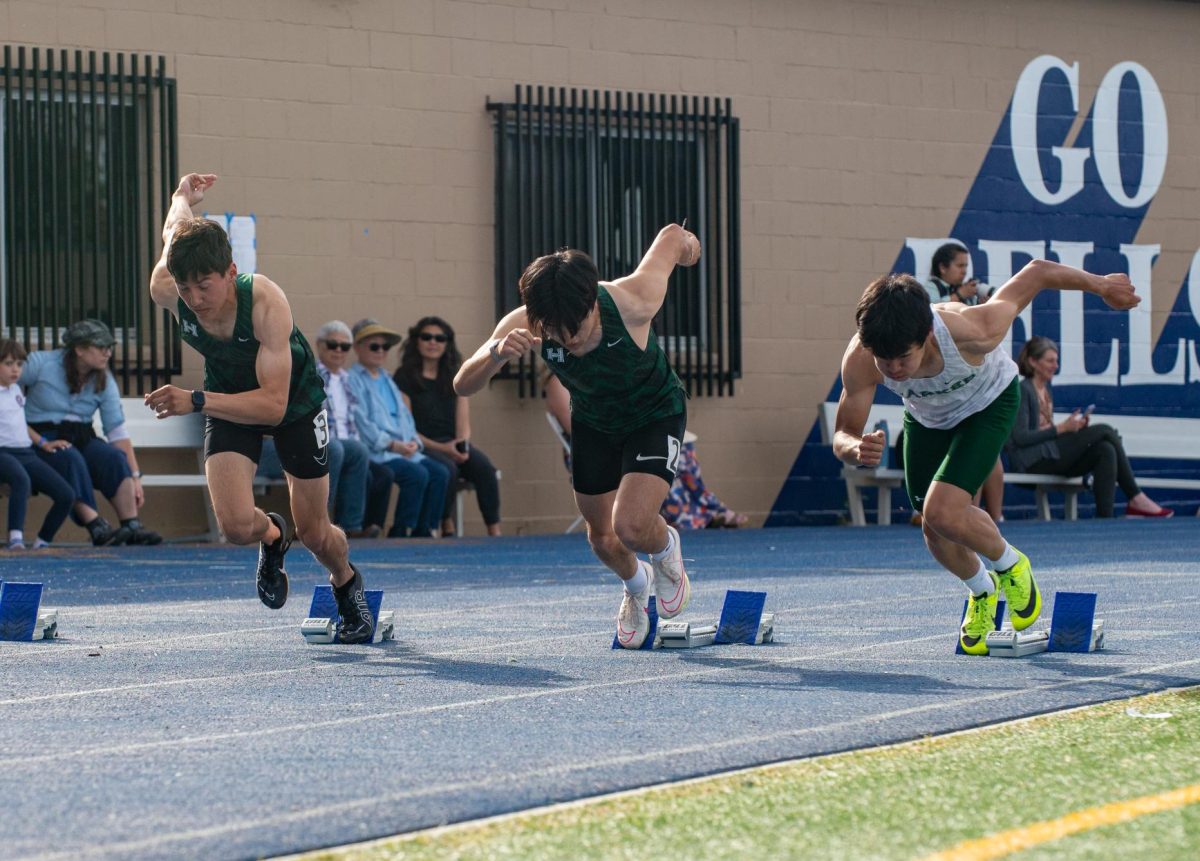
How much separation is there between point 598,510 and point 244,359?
4.87 feet

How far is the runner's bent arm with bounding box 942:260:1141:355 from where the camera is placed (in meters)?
6.62

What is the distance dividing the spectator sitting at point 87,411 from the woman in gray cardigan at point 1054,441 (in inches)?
295

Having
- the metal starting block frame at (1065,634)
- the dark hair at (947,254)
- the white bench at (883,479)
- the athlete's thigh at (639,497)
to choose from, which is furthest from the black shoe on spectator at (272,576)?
the white bench at (883,479)

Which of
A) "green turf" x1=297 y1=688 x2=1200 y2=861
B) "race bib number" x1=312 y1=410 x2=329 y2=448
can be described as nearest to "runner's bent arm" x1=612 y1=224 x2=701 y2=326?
"race bib number" x1=312 y1=410 x2=329 y2=448

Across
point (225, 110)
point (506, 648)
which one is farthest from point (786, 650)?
point (225, 110)

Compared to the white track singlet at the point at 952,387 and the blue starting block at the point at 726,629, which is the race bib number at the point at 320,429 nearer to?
the blue starting block at the point at 726,629

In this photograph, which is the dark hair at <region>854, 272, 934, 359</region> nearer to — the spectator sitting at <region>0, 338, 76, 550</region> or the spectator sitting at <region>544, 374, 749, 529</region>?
the spectator sitting at <region>0, 338, 76, 550</region>

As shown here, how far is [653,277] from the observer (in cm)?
703

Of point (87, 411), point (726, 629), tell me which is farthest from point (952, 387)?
point (87, 411)

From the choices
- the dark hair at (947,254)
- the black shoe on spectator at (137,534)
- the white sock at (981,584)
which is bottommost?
the black shoe on spectator at (137,534)

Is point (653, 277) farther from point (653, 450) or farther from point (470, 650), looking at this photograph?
point (470, 650)

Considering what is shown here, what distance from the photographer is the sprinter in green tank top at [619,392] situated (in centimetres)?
662

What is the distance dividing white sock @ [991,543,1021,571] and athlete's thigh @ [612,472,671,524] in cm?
128

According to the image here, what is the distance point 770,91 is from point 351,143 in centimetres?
391
